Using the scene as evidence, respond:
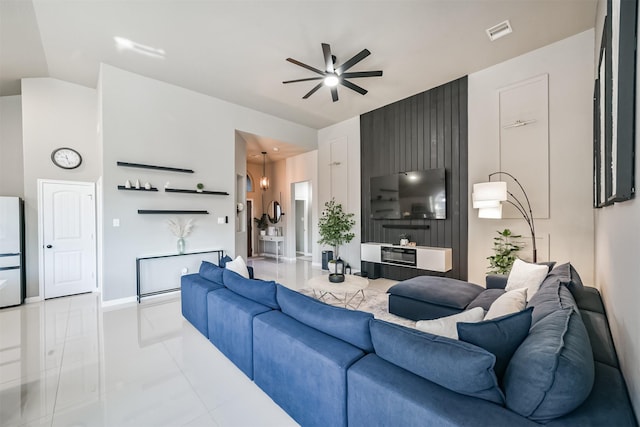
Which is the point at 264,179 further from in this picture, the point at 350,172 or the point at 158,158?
the point at 158,158

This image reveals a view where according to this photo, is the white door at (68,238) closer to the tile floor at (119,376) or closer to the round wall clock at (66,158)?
the round wall clock at (66,158)

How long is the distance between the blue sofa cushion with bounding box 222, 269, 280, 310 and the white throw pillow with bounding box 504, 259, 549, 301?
2304 millimetres

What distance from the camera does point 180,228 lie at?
4.70 metres

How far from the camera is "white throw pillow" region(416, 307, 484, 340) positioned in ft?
4.36

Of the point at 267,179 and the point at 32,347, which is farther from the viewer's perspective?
the point at 267,179

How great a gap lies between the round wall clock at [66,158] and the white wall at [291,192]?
479 centimetres

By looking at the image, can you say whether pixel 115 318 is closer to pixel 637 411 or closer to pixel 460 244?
pixel 637 411

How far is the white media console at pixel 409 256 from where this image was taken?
15.1ft

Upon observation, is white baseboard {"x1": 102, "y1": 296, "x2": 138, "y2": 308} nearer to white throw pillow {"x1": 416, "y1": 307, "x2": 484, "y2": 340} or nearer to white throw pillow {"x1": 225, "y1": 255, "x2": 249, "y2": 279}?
white throw pillow {"x1": 225, "y1": 255, "x2": 249, "y2": 279}

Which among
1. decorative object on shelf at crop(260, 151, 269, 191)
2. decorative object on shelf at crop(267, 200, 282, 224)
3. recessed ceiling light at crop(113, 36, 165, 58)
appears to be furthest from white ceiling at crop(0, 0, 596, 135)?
decorative object on shelf at crop(267, 200, 282, 224)

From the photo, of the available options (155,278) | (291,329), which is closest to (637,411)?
(291,329)

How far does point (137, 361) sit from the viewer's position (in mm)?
2502

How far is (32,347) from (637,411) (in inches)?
179

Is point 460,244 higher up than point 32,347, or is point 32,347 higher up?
point 460,244
